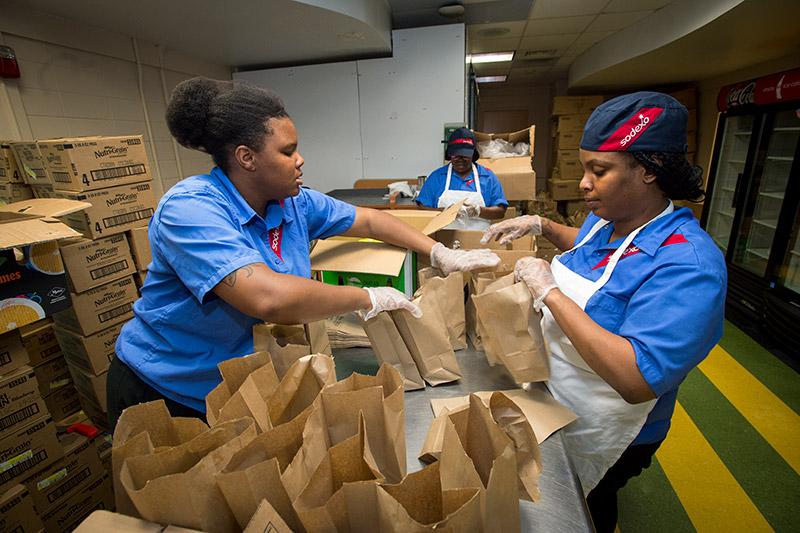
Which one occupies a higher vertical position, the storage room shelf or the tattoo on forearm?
the tattoo on forearm

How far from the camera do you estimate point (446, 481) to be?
616 mm

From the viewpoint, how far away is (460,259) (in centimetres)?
133

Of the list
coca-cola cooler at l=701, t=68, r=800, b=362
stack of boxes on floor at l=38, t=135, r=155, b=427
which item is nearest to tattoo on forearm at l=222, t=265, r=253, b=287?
stack of boxes on floor at l=38, t=135, r=155, b=427

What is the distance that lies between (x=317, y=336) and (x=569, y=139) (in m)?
6.71

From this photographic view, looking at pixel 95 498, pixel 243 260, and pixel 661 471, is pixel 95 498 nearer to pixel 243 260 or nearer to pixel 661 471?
pixel 243 260

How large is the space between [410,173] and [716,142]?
10.7ft

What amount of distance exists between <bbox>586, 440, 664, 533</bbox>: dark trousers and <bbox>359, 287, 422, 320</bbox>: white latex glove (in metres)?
0.74

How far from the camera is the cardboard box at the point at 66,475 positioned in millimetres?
1657

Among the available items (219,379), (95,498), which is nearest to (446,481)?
(219,379)

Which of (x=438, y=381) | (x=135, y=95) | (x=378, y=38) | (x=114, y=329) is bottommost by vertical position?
(x=114, y=329)

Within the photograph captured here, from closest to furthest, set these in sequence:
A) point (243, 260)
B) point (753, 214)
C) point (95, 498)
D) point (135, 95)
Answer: point (243, 260)
point (95, 498)
point (135, 95)
point (753, 214)

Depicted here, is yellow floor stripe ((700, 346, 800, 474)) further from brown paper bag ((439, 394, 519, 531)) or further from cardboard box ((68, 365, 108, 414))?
cardboard box ((68, 365, 108, 414))

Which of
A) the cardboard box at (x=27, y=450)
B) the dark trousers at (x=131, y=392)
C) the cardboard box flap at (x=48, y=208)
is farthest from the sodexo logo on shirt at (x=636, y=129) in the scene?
the cardboard box at (x=27, y=450)

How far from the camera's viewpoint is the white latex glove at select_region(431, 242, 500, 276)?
4.25ft
